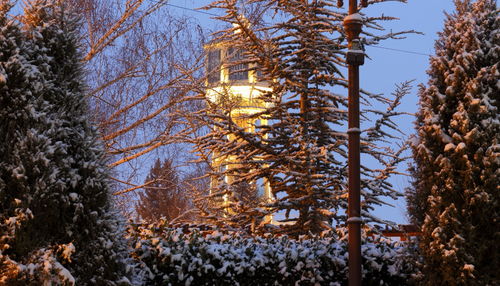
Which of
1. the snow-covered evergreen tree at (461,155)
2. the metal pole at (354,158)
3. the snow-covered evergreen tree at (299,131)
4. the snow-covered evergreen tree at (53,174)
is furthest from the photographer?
the snow-covered evergreen tree at (299,131)

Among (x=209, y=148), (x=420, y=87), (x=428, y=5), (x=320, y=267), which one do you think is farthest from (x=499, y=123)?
(x=428, y=5)

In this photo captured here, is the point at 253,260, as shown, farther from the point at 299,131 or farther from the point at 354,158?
the point at 299,131

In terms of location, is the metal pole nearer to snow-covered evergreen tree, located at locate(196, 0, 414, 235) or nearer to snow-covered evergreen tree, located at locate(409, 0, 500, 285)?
snow-covered evergreen tree, located at locate(409, 0, 500, 285)

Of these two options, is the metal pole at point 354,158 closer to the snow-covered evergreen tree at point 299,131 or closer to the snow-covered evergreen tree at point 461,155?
the snow-covered evergreen tree at point 461,155

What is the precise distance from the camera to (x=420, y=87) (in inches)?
329

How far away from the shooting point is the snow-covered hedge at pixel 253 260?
24.6 feet

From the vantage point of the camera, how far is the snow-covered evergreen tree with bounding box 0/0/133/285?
6020 mm

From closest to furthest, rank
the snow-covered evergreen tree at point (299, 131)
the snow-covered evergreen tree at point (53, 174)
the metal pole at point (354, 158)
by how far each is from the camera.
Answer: the snow-covered evergreen tree at point (53, 174)
the metal pole at point (354, 158)
the snow-covered evergreen tree at point (299, 131)

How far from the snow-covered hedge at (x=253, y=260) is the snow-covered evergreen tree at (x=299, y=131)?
2.79 metres

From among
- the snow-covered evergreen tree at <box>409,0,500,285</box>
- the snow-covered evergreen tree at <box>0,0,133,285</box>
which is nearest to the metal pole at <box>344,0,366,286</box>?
the snow-covered evergreen tree at <box>409,0,500,285</box>

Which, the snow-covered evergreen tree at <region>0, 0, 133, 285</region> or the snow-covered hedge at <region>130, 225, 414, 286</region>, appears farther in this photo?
the snow-covered hedge at <region>130, 225, 414, 286</region>

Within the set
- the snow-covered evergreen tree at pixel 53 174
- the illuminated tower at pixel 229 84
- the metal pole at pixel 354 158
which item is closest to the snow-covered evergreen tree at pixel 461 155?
the metal pole at pixel 354 158

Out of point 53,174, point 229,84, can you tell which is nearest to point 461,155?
point 53,174

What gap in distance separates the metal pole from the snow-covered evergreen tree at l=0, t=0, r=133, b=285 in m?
2.55
